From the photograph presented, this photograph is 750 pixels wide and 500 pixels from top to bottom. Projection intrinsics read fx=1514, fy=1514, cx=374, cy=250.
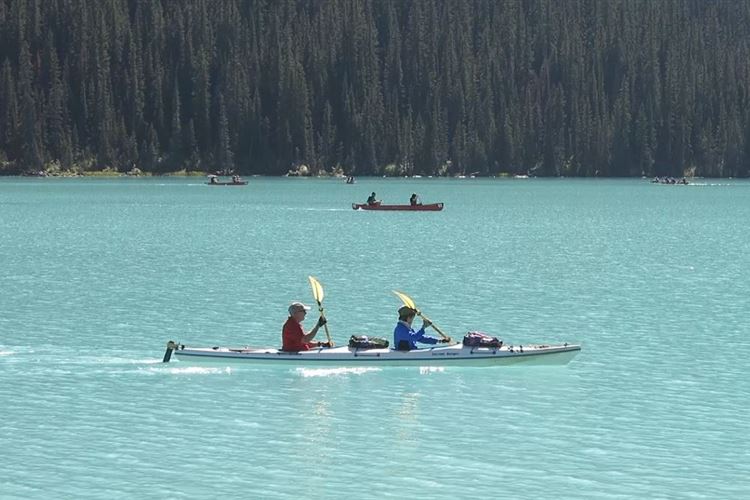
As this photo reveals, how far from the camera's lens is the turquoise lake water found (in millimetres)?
24531

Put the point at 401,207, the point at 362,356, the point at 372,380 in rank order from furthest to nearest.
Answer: the point at 401,207 → the point at 362,356 → the point at 372,380

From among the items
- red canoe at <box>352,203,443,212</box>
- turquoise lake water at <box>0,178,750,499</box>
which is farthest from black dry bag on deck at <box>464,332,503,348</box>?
red canoe at <box>352,203,443,212</box>

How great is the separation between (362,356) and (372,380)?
0.59 m

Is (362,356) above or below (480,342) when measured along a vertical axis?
below

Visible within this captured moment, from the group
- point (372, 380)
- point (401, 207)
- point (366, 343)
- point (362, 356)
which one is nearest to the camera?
point (372, 380)

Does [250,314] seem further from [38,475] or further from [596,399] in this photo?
[38,475]

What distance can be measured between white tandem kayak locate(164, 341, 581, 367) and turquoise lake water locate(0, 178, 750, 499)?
1.20ft

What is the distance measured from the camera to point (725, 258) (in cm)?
7188

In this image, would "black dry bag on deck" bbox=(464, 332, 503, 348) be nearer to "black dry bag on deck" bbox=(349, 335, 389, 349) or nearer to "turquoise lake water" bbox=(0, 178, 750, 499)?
"turquoise lake water" bbox=(0, 178, 750, 499)

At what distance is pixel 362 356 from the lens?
33.2 metres

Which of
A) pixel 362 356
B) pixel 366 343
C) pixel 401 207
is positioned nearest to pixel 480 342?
pixel 366 343

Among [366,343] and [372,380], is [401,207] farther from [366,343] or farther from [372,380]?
[372,380]

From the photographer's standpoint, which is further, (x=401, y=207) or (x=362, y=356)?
(x=401, y=207)

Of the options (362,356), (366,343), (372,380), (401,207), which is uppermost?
(366,343)
